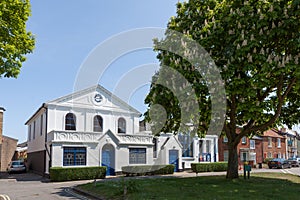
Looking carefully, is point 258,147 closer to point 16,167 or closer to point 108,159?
point 108,159

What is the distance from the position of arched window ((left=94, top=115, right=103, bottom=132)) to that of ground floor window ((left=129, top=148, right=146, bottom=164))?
3570mm

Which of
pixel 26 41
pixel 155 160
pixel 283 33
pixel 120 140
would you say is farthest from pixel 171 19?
pixel 155 160

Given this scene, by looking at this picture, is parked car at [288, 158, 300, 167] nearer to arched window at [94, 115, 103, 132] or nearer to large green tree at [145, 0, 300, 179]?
arched window at [94, 115, 103, 132]

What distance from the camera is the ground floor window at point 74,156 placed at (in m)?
24.5

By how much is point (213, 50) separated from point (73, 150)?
1551 centimetres

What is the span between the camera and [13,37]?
1243 cm

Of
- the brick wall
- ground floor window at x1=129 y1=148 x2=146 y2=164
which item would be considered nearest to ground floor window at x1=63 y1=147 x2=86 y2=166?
the brick wall

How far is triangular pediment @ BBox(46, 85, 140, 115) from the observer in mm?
26984

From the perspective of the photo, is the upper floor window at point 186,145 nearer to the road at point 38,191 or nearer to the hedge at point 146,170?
the hedge at point 146,170

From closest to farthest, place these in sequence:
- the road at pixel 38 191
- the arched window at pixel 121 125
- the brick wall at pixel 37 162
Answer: the road at pixel 38 191, the brick wall at pixel 37 162, the arched window at pixel 121 125

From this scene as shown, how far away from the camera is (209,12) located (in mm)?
15797

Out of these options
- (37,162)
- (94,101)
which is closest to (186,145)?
(94,101)

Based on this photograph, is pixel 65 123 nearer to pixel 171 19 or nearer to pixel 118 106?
pixel 118 106

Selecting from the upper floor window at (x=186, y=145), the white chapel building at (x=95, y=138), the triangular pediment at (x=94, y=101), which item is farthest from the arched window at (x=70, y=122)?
the upper floor window at (x=186, y=145)
